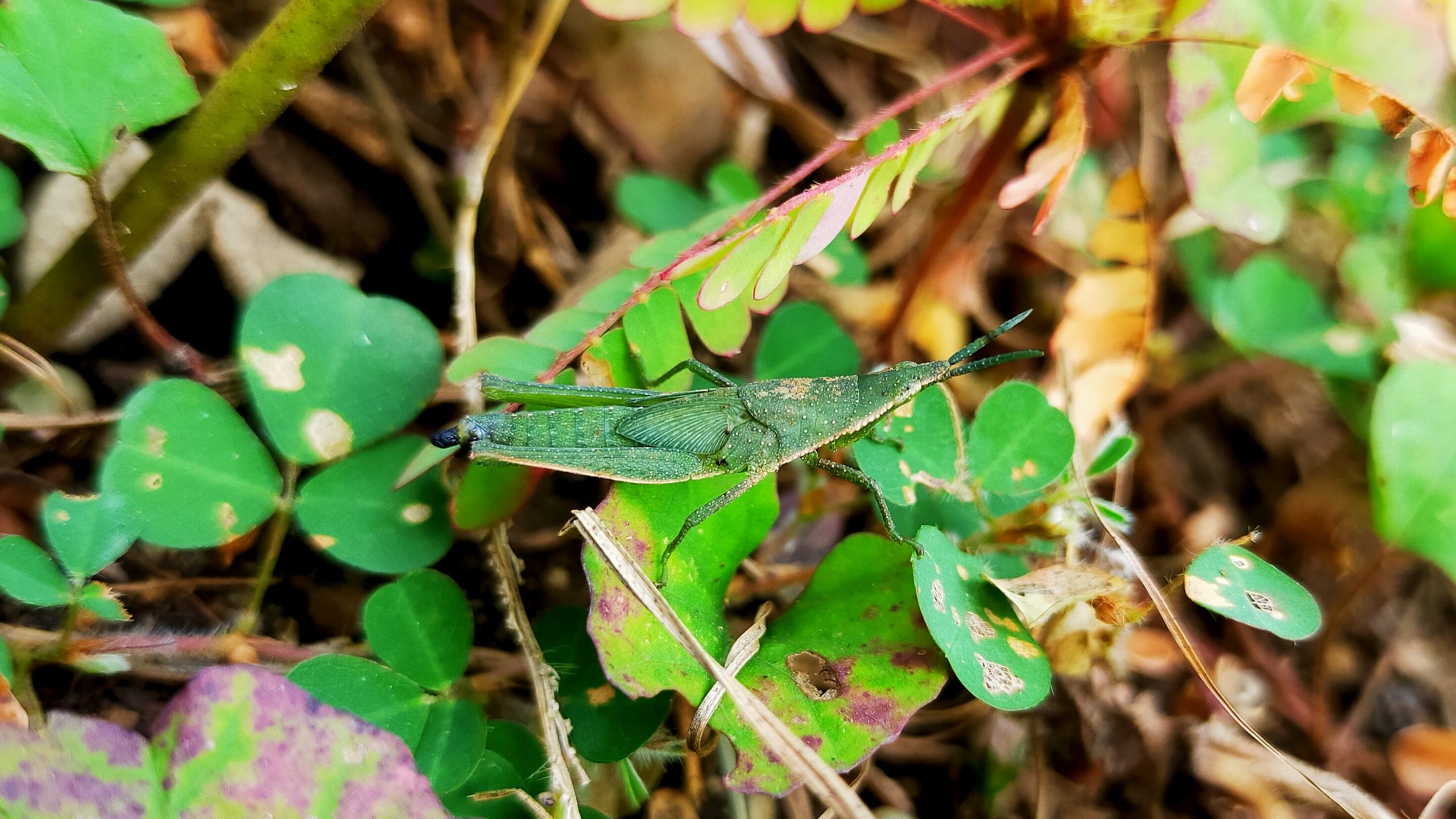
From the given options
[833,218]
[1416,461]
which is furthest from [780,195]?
[1416,461]

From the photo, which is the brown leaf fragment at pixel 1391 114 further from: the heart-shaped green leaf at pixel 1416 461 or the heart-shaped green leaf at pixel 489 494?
the heart-shaped green leaf at pixel 489 494

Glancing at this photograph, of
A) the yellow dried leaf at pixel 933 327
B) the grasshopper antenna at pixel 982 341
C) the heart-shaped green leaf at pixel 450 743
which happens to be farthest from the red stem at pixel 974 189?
the heart-shaped green leaf at pixel 450 743

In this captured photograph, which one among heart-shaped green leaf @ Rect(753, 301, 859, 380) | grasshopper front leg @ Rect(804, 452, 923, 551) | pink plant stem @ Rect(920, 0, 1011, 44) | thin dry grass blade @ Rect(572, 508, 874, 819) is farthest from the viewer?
heart-shaped green leaf @ Rect(753, 301, 859, 380)

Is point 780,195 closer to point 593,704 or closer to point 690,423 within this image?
point 690,423

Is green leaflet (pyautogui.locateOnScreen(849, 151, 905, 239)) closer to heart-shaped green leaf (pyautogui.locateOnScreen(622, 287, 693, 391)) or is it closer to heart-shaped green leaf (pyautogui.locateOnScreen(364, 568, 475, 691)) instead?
heart-shaped green leaf (pyautogui.locateOnScreen(622, 287, 693, 391))

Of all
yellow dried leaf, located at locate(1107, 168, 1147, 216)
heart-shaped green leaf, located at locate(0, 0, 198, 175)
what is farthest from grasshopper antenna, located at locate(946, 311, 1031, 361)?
heart-shaped green leaf, located at locate(0, 0, 198, 175)

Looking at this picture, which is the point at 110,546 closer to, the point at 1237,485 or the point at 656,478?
the point at 656,478
